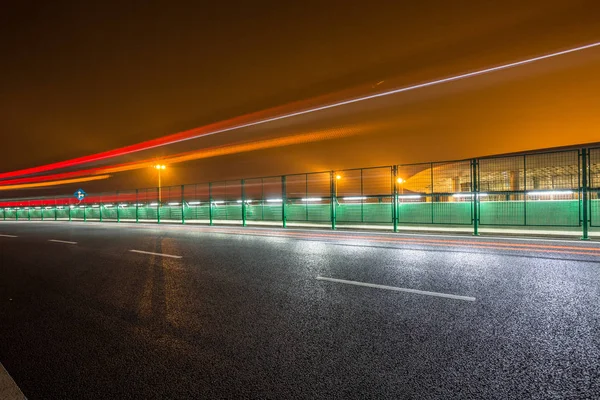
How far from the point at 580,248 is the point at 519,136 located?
13.8 metres

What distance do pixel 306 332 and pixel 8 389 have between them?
2487 millimetres

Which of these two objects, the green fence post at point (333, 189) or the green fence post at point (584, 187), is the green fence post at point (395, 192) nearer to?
the green fence post at point (333, 189)

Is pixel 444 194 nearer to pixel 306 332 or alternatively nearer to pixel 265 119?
pixel 265 119

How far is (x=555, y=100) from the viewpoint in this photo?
13.3m

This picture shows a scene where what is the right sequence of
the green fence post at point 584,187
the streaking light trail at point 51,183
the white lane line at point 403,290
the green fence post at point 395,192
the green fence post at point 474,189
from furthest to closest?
1. the streaking light trail at point 51,183
2. the green fence post at point 395,192
3. the green fence post at point 474,189
4. the green fence post at point 584,187
5. the white lane line at point 403,290

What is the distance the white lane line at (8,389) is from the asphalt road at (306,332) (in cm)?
5

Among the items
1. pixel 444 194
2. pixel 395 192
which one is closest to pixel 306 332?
pixel 395 192

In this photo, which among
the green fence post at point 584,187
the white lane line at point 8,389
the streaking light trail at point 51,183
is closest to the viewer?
the white lane line at point 8,389

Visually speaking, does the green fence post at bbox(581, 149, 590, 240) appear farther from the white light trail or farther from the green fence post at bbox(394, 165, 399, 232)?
the green fence post at bbox(394, 165, 399, 232)

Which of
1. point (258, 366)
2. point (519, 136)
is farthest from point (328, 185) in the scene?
point (258, 366)

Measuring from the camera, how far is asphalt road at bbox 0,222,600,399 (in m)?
2.24

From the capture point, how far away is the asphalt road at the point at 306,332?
2.24 meters

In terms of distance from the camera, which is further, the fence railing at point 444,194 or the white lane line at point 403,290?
the fence railing at point 444,194

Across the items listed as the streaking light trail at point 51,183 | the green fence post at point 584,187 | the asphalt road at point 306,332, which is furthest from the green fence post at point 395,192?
the streaking light trail at point 51,183
